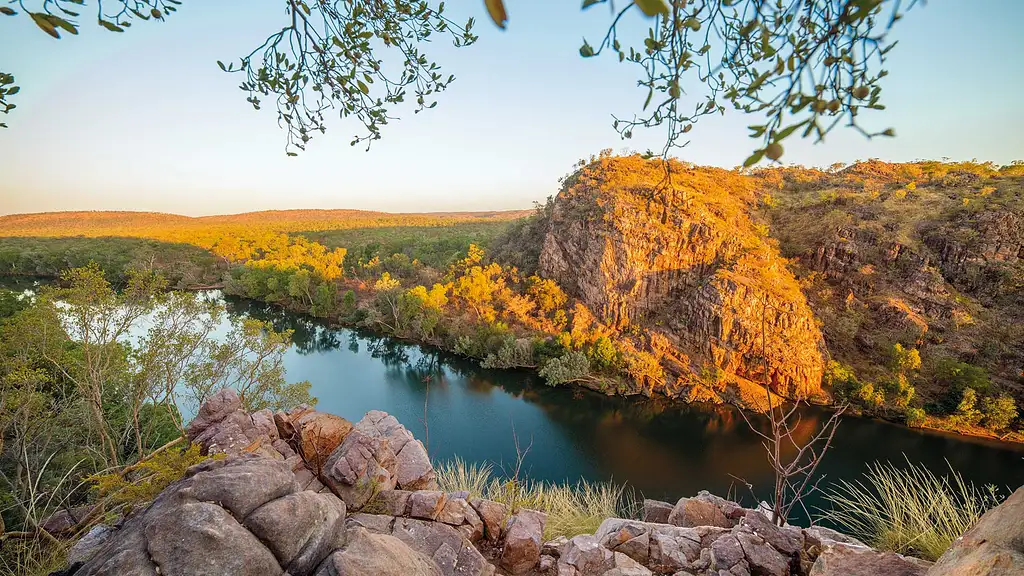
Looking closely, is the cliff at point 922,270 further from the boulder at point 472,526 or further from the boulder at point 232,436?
the boulder at point 232,436

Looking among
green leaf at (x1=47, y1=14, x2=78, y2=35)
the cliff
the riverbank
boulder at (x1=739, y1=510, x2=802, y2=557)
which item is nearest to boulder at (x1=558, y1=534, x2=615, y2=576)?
boulder at (x1=739, y1=510, x2=802, y2=557)

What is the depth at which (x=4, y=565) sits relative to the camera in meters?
5.00

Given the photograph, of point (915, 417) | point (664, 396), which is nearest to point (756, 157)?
point (664, 396)

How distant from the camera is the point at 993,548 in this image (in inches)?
78.2

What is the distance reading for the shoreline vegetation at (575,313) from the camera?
21234 mm

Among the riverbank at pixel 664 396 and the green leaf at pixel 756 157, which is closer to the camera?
the green leaf at pixel 756 157

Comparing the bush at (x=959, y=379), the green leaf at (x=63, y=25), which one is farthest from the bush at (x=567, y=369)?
the green leaf at (x=63, y=25)

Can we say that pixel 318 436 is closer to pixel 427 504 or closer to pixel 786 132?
pixel 427 504

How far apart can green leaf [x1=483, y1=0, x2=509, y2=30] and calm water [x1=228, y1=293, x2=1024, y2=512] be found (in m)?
14.6

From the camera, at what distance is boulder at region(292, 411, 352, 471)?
6.74m

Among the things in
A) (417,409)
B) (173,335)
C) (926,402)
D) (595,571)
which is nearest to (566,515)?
(595,571)

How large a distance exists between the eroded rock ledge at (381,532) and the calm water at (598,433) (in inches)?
324

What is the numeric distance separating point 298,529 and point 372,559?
23.0 inches

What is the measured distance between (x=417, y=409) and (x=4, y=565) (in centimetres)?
1767
